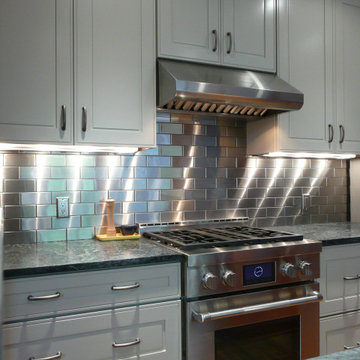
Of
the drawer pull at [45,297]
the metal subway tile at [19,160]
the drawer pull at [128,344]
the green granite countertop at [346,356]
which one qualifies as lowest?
the drawer pull at [128,344]

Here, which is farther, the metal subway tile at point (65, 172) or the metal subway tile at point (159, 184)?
the metal subway tile at point (159, 184)

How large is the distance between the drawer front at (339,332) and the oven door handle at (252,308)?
10.8 inches

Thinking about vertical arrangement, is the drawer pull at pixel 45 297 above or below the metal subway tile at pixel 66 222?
below

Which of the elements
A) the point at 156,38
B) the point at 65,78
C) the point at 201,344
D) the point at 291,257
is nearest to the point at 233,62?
the point at 156,38

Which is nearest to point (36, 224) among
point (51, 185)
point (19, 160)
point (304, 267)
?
point (51, 185)

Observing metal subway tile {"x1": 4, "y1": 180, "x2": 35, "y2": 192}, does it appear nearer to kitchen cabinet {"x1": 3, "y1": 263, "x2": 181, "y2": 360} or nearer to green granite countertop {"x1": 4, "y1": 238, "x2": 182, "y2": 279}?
green granite countertop {"x1": 4, "y1": 238, "x2": 182, "y2": 279}

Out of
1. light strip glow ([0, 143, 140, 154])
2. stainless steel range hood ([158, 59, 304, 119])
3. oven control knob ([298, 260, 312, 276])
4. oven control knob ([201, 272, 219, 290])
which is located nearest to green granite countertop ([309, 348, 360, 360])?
oven control knob ([201, 272, 219, 290])

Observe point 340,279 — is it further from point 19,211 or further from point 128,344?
point 19,211

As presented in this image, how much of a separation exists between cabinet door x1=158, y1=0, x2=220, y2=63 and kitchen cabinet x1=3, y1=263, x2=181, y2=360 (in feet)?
3.93

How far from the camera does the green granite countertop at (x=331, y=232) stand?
225 centimetres

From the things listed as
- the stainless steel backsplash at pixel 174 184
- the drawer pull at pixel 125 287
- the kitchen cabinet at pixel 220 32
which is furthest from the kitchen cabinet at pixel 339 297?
the kitchen cabinet at pixel 220 32

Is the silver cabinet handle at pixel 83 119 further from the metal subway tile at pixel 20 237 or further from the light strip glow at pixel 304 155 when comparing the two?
the light strip glow at pixel 304 155

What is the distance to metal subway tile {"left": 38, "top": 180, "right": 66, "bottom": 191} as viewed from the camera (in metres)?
2.15

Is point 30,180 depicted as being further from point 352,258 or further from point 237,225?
point 352,258
